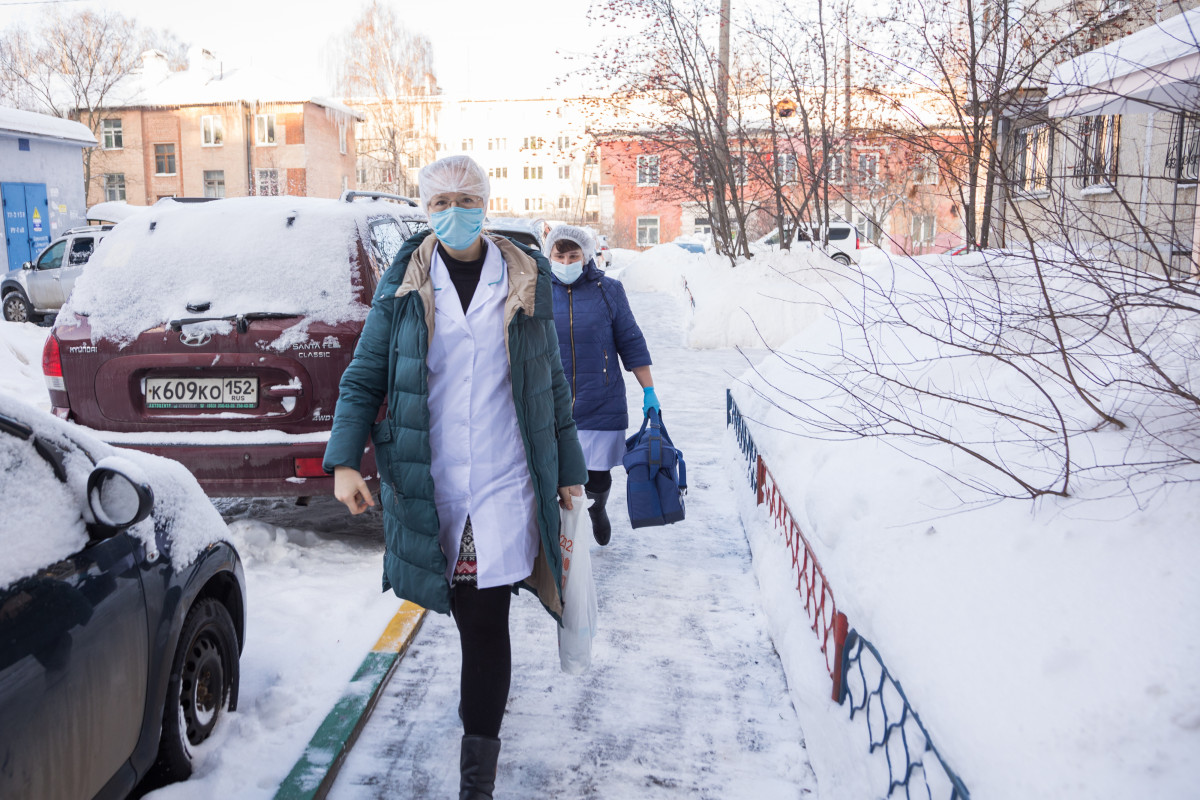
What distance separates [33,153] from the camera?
20.9 meters

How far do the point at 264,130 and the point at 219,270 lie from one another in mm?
47306

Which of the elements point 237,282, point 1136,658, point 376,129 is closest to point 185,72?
point 376,129

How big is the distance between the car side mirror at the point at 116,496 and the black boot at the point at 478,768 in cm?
118

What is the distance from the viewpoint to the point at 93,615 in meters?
2.15

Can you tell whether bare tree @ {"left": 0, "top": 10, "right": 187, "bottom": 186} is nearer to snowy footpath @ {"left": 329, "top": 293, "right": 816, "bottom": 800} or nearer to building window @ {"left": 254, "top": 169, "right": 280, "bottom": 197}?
building window @ {"left": 254, "top": 169, "right": 280, "bottom": 197}

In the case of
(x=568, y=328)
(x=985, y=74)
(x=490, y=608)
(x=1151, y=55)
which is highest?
(x=1151, y=55)

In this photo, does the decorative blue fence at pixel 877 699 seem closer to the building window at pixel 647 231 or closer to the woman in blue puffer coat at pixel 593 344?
the woman in blue puffer coat at pixel 593 344

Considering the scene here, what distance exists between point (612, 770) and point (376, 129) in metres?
48.7

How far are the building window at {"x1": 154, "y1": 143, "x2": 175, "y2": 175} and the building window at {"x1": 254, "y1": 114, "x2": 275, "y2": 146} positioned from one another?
447 cm

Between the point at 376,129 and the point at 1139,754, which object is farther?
the point at 376,129

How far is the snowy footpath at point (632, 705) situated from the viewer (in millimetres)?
2959

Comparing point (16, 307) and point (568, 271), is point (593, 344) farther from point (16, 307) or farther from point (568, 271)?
point (16, 307)

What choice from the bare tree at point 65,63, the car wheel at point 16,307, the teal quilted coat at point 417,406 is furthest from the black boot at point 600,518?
the bare tree at point 65,63

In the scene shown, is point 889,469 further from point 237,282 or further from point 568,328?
point 237,282
